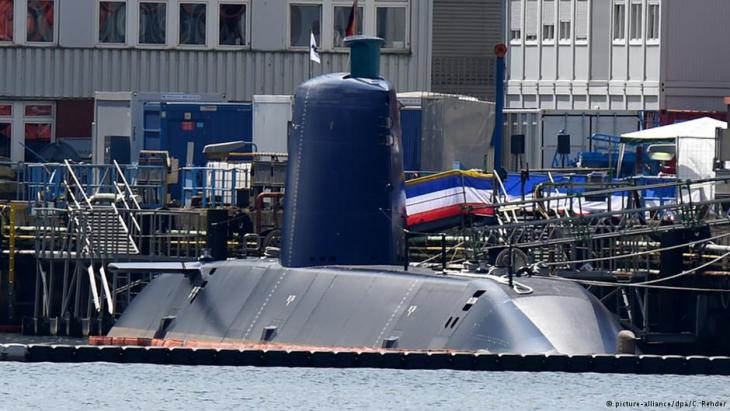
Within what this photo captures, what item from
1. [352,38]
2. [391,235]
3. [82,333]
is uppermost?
[352,38]

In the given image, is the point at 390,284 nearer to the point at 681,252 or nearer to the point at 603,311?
the point at 603,311

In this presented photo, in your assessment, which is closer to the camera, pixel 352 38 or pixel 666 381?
pixel 666 381

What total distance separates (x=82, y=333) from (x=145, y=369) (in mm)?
21311

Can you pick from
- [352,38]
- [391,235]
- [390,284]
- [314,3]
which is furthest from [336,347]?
[314,3]

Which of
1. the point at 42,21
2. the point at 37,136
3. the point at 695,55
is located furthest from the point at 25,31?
the point at 695,55

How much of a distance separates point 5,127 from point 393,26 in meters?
11.0

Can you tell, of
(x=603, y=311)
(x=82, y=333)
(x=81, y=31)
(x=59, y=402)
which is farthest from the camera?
(x=81, y=31)

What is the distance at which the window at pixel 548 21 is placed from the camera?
6266 centimetres

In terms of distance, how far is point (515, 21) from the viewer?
207 feet

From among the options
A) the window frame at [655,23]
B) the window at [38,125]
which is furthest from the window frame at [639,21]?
the window at [38,125]

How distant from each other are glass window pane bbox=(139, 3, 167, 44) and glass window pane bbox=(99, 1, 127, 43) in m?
0.48

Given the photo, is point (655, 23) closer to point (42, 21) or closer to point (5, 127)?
point (42, 21)

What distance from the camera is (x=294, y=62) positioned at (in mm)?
55812

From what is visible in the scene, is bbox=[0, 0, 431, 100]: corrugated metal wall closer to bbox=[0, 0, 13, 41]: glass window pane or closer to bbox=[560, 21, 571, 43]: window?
bbox=[0, 0, 13, 41]: glass window pane
